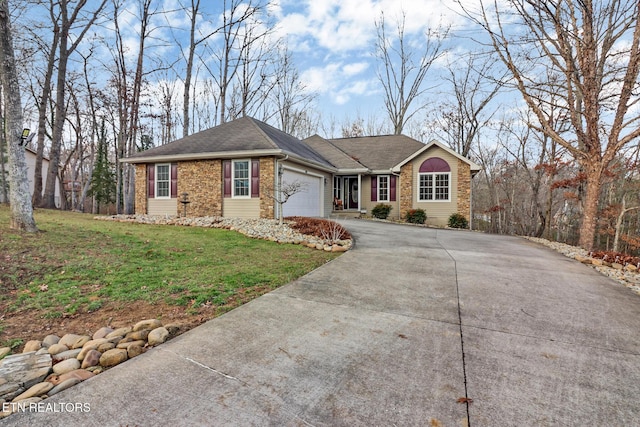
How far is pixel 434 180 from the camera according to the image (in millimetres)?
15180

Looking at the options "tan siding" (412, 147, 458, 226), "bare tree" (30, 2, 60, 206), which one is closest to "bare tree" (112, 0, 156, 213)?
"bare tree" (30, 2, 60, 206)

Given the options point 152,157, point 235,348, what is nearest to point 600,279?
point 235,348

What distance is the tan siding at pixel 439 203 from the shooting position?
1484 cm

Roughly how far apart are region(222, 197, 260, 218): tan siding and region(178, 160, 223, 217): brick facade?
12.0 inches

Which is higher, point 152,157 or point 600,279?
point 152,157

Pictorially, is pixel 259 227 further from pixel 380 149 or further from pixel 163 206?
pixel 380 149

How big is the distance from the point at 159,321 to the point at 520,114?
68.5 feet

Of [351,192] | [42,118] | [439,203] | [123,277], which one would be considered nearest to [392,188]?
[351,192]

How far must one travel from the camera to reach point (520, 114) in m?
17.7

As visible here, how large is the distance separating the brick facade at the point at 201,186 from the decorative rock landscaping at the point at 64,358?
9599 mm

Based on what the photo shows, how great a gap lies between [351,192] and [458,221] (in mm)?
5934

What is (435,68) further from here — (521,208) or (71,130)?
(71,130)

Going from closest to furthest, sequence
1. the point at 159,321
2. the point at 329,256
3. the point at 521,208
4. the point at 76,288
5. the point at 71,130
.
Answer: the point at 159,321 → the point at 76,288 → the point at 329,256 → the point at 521,208 → the point at 71,130

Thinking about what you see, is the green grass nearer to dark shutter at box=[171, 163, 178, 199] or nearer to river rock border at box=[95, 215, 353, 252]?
river rock border at box=[95, 215, 353, 252]
